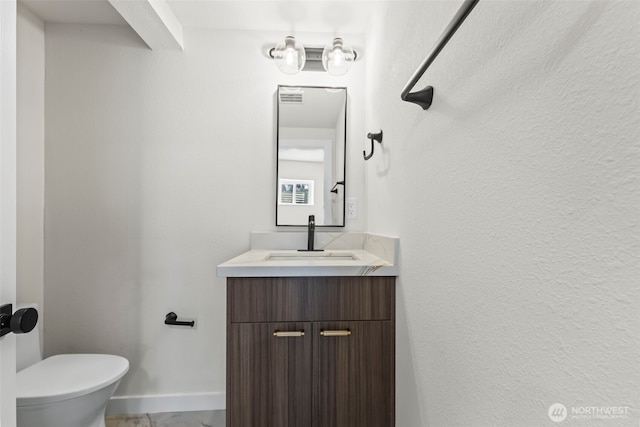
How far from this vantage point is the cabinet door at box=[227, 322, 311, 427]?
101 cm

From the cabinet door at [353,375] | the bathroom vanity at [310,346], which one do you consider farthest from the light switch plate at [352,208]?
the cabinet door at [353,375]

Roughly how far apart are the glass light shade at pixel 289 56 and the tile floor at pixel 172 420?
79.4 inches

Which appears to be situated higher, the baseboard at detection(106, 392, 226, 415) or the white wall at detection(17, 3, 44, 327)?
the white wall at detection(17, 3, 44, 327)

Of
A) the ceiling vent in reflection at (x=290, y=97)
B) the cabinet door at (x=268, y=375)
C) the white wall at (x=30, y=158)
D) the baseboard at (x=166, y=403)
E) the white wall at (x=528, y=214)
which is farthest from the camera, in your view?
the ceiling vent in reflection at (x=290, y=97)

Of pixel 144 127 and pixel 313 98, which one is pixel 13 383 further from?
pixel 313 98

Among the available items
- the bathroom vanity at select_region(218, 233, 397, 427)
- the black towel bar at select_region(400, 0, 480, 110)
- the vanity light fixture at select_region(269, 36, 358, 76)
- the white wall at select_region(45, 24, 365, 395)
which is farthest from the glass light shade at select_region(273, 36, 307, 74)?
the bathroom vanity at select_region(218, 233, 397, 427)

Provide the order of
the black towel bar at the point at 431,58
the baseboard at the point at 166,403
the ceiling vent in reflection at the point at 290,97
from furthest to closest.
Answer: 1. the ceiling vent in reflection at the point at 290,97
2. the baseboard at the point at 166,403
3. the black towel bar at the point at 431,58

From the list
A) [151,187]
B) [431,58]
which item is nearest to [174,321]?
[151,187]

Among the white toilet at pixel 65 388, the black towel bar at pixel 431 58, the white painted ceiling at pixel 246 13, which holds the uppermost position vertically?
the white painted ceiling at pixel 246 13

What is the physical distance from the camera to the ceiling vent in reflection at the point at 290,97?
1.70m

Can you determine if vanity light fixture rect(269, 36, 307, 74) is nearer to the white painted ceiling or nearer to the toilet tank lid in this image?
the white painted ceiling

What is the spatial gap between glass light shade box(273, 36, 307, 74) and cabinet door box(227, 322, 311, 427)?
54.0 inches

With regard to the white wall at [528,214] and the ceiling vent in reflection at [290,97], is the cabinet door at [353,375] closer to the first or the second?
the white wall at [528,214]

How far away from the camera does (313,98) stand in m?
1.72
